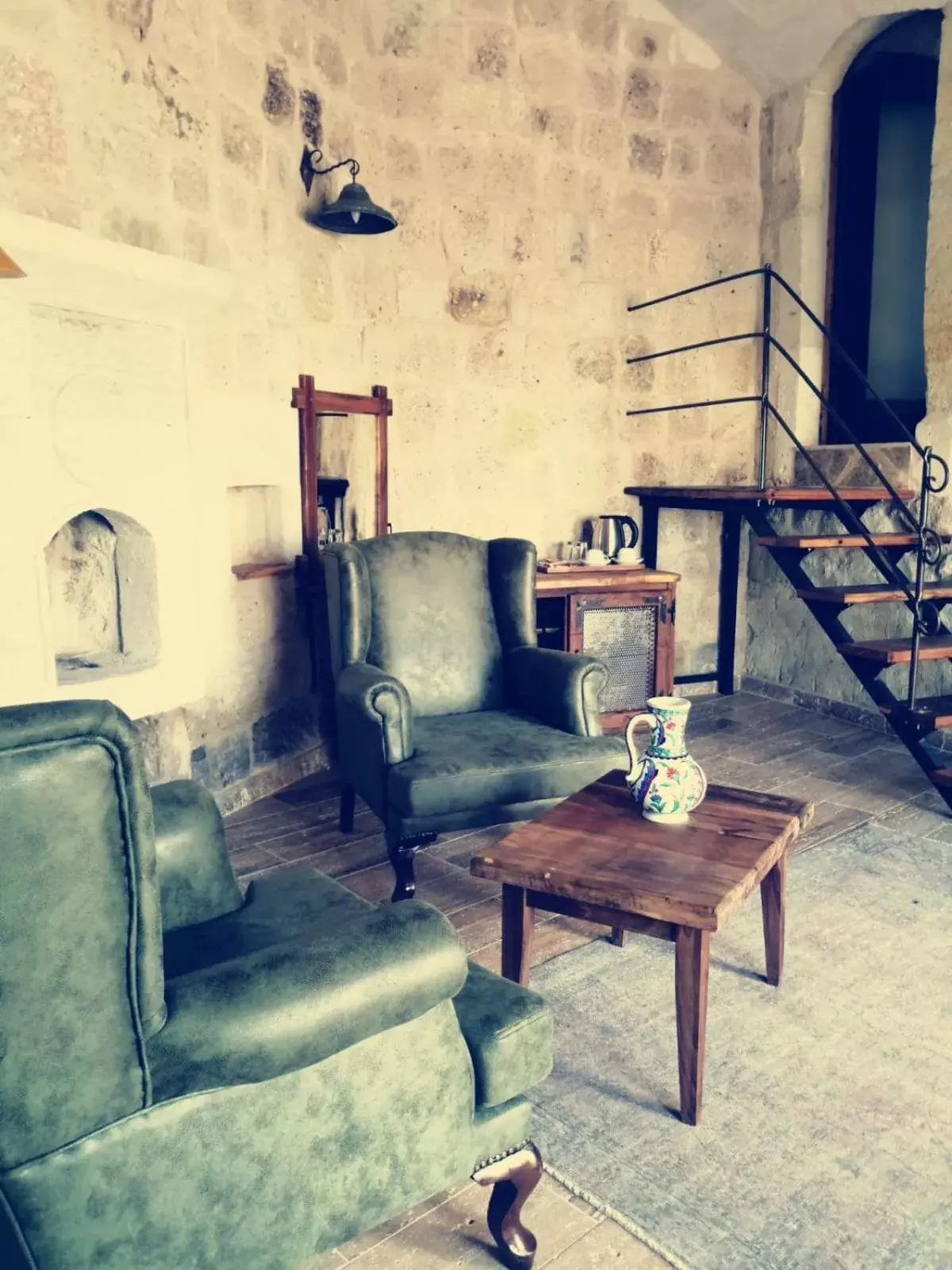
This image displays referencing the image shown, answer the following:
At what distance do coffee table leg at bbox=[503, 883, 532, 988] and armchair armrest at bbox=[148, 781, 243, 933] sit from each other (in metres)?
0.54

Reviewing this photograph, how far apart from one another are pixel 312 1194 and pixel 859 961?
168 cm

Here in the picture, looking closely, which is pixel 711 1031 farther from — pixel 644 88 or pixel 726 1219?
pixel 644 88

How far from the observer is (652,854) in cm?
198

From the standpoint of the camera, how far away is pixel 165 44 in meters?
2.97

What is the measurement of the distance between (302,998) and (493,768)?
1587 mm

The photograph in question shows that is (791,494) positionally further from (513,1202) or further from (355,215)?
(513,1202)

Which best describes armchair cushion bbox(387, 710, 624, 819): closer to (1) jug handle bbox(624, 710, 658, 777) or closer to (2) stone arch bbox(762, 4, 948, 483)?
(1) jug handle bbox(624, 710, 658, 777)

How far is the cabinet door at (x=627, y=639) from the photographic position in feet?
14.2

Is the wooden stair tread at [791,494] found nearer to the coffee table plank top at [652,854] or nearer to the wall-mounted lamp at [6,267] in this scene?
the coffee table plank top at [652,854]

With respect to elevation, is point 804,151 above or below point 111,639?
above

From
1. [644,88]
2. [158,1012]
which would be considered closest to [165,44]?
[644,88]

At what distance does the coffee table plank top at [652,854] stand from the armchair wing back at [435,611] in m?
1.12

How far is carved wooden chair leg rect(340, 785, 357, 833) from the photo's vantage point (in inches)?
130

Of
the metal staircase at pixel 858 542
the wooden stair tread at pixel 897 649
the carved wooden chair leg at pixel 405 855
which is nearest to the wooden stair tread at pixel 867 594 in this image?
the metal staircase at pixel 858 542
